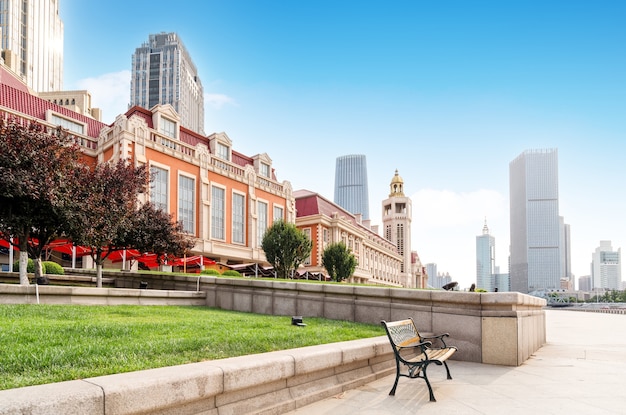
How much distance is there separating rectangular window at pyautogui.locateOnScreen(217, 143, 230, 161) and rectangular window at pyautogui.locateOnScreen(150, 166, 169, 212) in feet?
24.8

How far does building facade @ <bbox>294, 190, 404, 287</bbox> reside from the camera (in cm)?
5491

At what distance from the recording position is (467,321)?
29.8 ft

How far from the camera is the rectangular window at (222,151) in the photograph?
41.0 metres

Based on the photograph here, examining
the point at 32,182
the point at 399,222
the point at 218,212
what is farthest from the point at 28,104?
the point at 399,222

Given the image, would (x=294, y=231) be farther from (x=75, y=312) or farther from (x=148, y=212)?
(x=75, y=312)

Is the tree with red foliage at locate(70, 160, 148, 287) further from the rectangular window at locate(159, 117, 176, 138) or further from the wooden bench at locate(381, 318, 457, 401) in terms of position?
the rectangular window at locate(159, 117, 176, 138)

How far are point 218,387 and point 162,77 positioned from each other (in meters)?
145

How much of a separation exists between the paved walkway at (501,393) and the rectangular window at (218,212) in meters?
31.5

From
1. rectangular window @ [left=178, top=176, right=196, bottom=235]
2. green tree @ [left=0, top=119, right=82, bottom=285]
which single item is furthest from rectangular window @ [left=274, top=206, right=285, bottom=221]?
green tree @ [left=0, top=119, right=82, bottom=285]

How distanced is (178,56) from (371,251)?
314 ft

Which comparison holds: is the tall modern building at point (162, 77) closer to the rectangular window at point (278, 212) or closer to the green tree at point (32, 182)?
the rectangular window at point (278, 212)

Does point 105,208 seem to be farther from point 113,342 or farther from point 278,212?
point 278,212

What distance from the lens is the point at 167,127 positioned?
120ft

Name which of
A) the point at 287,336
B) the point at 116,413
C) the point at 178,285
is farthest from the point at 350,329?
the point at 178,285
